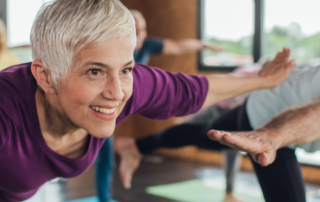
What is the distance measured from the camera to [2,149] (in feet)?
3.31

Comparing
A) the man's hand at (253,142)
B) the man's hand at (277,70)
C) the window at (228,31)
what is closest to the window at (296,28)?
the window at (228,31)

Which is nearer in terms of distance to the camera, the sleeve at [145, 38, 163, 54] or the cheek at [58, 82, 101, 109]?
the cheek at [58, 82, 101, 109]

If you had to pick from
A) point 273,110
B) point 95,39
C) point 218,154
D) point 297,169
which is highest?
point 95,39

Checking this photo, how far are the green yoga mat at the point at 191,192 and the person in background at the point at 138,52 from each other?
20.4 inches

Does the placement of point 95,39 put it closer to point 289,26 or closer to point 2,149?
point 2,149

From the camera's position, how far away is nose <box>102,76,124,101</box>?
0.96 meters

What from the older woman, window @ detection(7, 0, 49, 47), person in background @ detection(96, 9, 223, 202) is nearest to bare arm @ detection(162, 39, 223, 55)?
person in background @ detection(96, 9, 223, 202)

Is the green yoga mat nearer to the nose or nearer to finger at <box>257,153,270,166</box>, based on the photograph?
finger at <box>257,153,270,166</box>

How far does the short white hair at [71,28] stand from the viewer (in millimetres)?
905

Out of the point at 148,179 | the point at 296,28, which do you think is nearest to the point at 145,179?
the point at 148,179

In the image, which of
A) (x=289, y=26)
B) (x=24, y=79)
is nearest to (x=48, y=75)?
(x=24, y=79)

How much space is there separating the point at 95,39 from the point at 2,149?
424 mm

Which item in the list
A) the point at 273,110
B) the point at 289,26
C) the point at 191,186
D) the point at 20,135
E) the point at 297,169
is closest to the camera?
the point at 20,135

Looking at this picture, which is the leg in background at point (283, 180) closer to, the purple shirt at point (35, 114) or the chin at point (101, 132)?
the purple shirt at point (35, 114)
